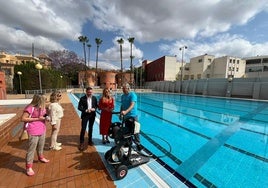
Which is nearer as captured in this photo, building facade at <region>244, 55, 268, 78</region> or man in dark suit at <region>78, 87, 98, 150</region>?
man in dark suit at <region>78, 87, 98, 150</region>

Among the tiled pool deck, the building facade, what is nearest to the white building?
the building facade

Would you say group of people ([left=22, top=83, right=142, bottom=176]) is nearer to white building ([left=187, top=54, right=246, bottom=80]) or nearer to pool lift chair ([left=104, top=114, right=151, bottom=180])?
pool lift chair ([left=104, top=114, right=151, bottom=180])

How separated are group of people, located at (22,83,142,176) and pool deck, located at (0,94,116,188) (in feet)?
0.53

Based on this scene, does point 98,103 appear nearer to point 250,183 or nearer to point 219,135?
point 250,183

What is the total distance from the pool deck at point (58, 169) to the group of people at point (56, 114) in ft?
0.53

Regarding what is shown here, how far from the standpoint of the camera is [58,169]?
2.73m

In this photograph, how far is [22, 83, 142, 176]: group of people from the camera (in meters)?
2.49

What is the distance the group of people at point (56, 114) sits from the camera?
2.49m

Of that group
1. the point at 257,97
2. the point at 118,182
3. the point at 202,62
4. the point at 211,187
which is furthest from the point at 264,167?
the point at 202,62

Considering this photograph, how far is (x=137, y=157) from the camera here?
9.77 ft

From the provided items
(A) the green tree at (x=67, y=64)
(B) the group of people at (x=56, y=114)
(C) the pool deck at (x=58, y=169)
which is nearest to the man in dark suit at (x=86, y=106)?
(B) the group of people at (x=56, y=114)

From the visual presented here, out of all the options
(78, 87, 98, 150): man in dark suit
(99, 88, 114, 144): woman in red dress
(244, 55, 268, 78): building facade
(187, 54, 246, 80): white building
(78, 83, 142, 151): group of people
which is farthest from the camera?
(244, 55, 268, 78): building facade

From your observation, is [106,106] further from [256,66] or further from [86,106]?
[256,66]

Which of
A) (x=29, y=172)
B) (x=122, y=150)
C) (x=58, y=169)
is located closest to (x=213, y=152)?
(x=122, y=150)
